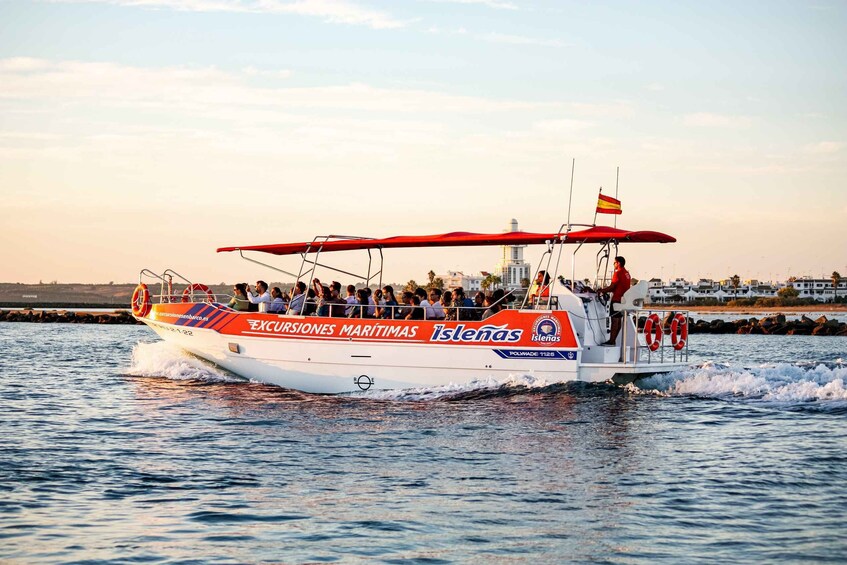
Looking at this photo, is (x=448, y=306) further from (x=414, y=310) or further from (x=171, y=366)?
(x=171, y=366)

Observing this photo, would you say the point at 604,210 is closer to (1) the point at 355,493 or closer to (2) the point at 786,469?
(2) the point at 786,469

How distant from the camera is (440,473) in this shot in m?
12.0

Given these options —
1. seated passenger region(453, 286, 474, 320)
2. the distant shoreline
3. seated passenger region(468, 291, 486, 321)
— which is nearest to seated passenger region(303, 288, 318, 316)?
seated passenger region(453, 286, 474, 320)

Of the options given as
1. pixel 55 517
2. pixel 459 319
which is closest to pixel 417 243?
pixel 459 319

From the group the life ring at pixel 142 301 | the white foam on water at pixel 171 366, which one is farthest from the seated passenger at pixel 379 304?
the life ring at pixel 142 301

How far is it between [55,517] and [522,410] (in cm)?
930

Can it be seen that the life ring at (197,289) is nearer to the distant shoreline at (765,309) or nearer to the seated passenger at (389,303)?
the seated passenger at (389,303)

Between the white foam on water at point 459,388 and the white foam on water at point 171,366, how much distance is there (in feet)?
14.6

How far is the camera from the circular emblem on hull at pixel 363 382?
64.4 ft

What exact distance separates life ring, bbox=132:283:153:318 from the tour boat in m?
3.51

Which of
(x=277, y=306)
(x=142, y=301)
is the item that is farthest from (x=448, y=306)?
(x=142, y=301)

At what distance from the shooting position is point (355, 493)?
35.9 feet

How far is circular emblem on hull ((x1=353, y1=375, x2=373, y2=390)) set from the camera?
1964cm

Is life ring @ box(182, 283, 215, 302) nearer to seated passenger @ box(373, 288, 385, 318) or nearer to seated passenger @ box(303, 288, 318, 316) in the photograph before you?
seated passenger @ box(303, 288, 318, 316)
